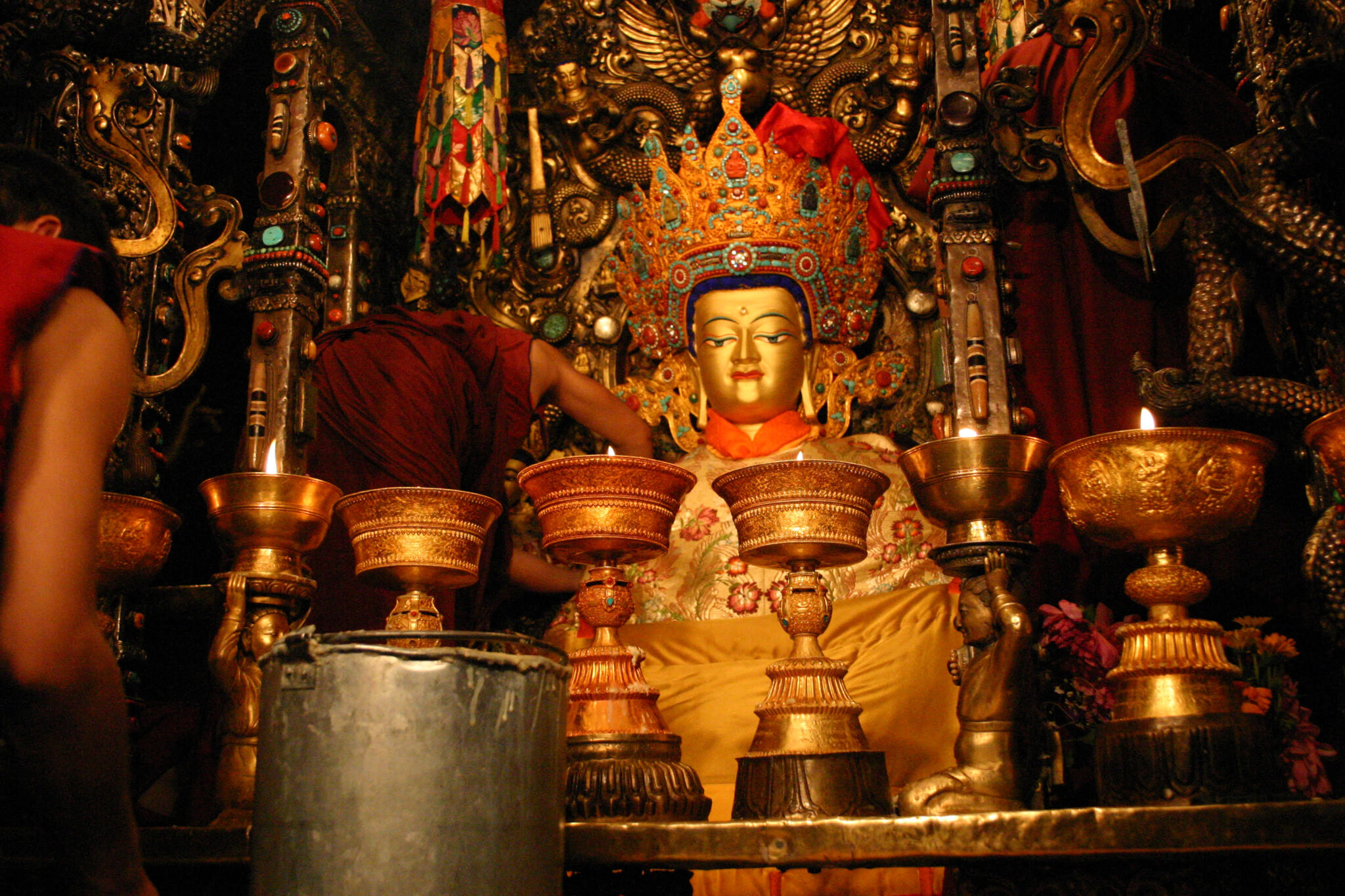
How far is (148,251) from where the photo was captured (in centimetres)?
297

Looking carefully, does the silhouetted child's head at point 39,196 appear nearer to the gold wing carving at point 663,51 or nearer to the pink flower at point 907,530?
the pink flower at point 907,530

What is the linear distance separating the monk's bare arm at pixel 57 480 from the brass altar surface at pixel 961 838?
654 mm

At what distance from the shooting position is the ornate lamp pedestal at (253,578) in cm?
188

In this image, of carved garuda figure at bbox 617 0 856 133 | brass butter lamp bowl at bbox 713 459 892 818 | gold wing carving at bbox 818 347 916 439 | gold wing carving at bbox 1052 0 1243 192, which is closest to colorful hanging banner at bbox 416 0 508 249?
carved garuda figure at bbox 617 0 856 133

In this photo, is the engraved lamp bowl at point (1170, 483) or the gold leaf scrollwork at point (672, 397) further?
the gold leaf scrollwork at point (672, 397)

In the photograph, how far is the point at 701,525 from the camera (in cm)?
354

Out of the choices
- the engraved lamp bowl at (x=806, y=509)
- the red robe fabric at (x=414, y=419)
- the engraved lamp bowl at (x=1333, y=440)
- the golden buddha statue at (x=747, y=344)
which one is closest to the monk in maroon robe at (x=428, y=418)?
the red robe fabric at (x=414, y=419)

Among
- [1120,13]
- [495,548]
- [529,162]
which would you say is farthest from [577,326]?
[1120,13]

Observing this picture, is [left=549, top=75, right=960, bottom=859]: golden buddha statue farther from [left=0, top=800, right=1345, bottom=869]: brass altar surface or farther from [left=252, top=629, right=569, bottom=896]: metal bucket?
[left=252, top=629, right=569, bottom=896]: metal bucket

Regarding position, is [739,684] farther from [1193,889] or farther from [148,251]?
[148,251]

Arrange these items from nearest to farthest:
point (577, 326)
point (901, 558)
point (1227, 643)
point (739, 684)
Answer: point (1227, 643)
point (739, 684)
point (901, 558)
point (577, 326)

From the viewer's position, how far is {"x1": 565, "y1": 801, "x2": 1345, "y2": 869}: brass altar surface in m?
1.29

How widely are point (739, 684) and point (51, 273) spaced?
1.84 m

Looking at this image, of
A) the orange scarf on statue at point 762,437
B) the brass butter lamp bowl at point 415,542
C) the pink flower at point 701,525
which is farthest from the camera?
the orange scarf on statue at point 762,437
